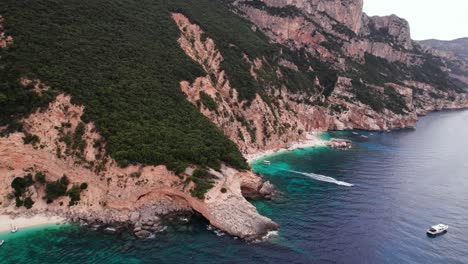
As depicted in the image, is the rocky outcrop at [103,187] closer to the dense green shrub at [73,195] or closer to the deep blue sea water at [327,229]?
the dense green shrub at [73,195]

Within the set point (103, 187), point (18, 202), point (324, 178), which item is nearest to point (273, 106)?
point (324, 178)

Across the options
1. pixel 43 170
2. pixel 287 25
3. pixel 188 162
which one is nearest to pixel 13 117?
pixel 43 170

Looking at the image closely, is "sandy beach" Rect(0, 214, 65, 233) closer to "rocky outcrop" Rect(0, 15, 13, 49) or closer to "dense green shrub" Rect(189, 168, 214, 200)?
"dense green shrub" Rect(189, 168, 214, 200)

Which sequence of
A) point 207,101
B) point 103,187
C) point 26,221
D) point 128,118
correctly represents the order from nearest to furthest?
point 26,221
point 103,187
point 128,118
point 207,101

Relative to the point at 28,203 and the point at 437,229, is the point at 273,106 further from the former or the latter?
the point at 28,203

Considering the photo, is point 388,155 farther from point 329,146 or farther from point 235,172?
point 235,172
